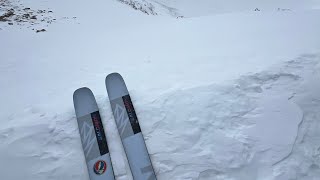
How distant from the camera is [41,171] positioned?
2859 millimetres

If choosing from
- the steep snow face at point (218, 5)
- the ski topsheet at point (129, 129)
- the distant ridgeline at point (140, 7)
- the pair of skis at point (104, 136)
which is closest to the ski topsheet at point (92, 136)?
the pair of skis at point (104, 136)

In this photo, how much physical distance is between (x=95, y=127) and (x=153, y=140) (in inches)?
33.0

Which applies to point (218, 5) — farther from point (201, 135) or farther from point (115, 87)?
point (201, 135)

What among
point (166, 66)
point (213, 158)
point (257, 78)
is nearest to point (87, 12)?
point (166, 66)

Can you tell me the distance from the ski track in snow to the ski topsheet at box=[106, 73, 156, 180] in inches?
3.9

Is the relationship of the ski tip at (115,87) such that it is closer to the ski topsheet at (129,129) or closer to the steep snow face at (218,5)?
the ski topsheet at (129,129)

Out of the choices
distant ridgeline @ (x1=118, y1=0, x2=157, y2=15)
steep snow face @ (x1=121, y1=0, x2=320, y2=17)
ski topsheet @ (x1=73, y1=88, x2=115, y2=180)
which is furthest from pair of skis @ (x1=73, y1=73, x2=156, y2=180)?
steep snow face @ (x1=121, y1=0, x2=320, y2=17)

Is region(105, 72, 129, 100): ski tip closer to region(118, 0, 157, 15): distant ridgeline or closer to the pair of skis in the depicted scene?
the pair of skis

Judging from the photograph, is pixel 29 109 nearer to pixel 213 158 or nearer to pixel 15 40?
pixel 213 158

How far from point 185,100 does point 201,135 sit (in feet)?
2.22

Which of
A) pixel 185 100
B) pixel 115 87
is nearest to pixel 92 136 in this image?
pixel 115 87

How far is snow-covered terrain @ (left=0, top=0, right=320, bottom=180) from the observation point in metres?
2.88

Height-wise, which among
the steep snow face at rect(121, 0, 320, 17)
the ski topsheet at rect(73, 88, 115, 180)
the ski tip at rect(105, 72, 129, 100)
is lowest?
the steep snow face at rect(121, 0, 320, 17)

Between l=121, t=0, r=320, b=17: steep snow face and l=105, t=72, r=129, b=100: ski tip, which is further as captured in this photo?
l=121, t=0, r=320, b=17: steep snow face
